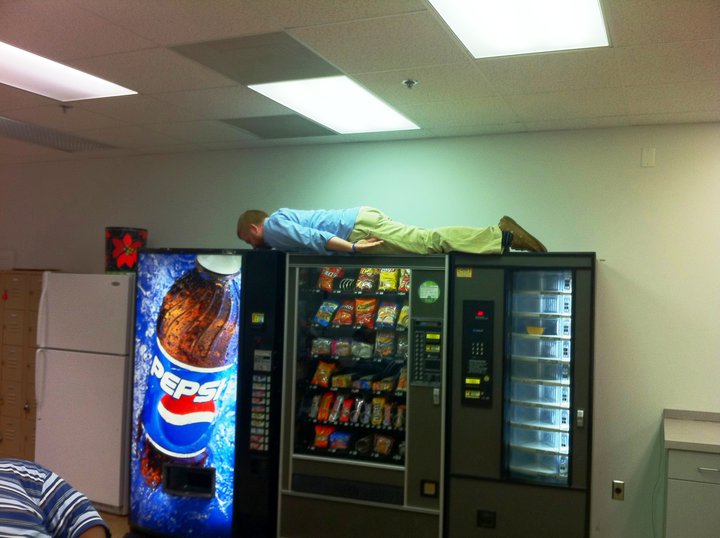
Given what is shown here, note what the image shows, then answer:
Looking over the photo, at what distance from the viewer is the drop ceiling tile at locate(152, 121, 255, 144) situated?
4283 mm

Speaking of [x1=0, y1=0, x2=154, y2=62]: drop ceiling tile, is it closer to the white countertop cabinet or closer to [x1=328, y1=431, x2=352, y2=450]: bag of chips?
[x1=328, y1=431, x2=352, y2=450]: bag of chips

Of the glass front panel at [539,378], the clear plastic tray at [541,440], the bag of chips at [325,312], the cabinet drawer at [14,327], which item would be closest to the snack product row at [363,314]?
the bag of chips at [325,312]

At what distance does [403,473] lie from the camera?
148 inches

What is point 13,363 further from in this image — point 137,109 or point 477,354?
point 477,354

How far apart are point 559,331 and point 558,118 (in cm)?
122

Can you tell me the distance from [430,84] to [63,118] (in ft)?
7.97

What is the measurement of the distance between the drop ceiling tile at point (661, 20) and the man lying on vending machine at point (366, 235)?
50.6 inches

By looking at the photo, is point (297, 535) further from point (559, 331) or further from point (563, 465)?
point (559, 331)

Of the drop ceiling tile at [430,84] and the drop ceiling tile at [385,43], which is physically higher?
the drop ceiling tile at [430,84]

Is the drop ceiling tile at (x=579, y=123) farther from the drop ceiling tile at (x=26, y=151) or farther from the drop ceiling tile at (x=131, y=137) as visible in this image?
the drop ceiling tile at (x=26, y=151)

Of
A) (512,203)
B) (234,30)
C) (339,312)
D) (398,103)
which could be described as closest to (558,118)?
(512,203)

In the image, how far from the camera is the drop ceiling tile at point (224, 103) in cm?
354

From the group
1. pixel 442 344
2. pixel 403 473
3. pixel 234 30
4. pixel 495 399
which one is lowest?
pixel 403 473

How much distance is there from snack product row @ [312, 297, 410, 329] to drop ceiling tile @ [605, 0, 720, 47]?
6.22 feet
